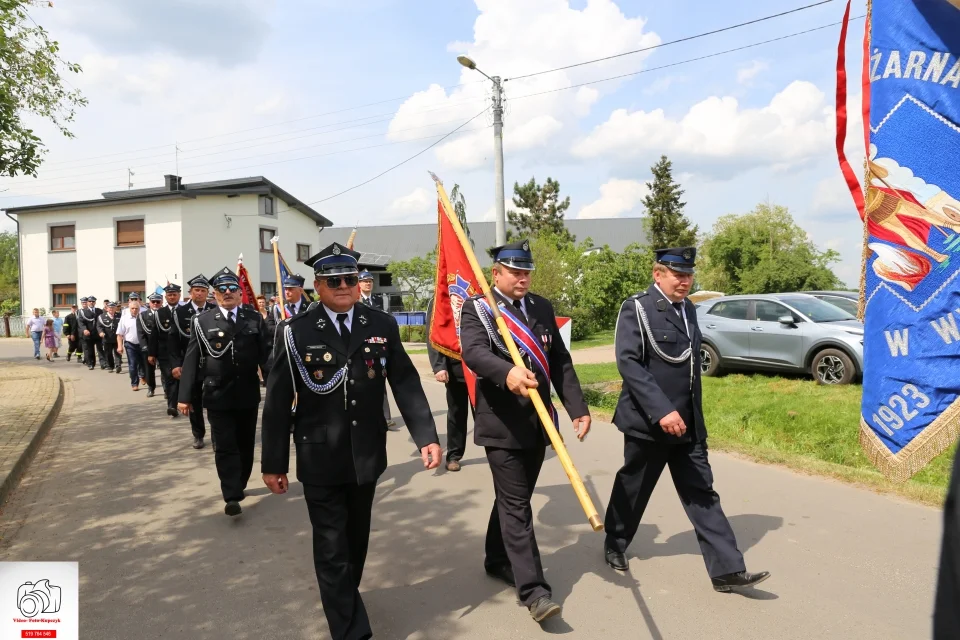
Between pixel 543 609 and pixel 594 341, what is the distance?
820 inches

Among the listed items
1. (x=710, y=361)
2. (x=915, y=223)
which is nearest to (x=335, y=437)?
(x=915, y=223)

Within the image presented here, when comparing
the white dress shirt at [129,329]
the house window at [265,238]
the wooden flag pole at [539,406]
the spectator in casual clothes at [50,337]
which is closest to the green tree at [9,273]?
the house window at [265,238]

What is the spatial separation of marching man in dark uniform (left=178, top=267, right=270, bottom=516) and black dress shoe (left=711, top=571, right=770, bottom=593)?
A: 12.0 ft

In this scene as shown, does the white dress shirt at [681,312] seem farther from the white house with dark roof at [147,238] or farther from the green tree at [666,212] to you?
the green tree at [666,212]

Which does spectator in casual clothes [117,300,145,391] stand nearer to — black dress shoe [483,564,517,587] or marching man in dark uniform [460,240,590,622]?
black dress shoe [483,564,517,587]

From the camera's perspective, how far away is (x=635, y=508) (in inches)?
167

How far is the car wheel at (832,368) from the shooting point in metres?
10.1

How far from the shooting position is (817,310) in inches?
441

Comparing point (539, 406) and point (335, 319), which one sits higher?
point (335, 319)

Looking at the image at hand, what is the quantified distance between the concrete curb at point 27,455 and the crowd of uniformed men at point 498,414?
3.99 meters

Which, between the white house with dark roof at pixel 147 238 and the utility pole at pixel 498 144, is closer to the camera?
→ the utility pole at pixel 498 144

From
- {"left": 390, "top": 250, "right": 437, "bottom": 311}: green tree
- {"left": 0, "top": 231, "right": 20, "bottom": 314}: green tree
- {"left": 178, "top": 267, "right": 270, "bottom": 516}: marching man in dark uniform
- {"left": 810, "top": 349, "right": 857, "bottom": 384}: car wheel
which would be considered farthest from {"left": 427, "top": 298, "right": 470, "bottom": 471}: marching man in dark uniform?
{"left": 0, "top": 231, "right": 20, "bottom": 314}: green tree

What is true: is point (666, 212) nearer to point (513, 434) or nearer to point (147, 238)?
point (147, 238)

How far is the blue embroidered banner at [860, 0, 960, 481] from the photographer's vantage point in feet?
7.74
